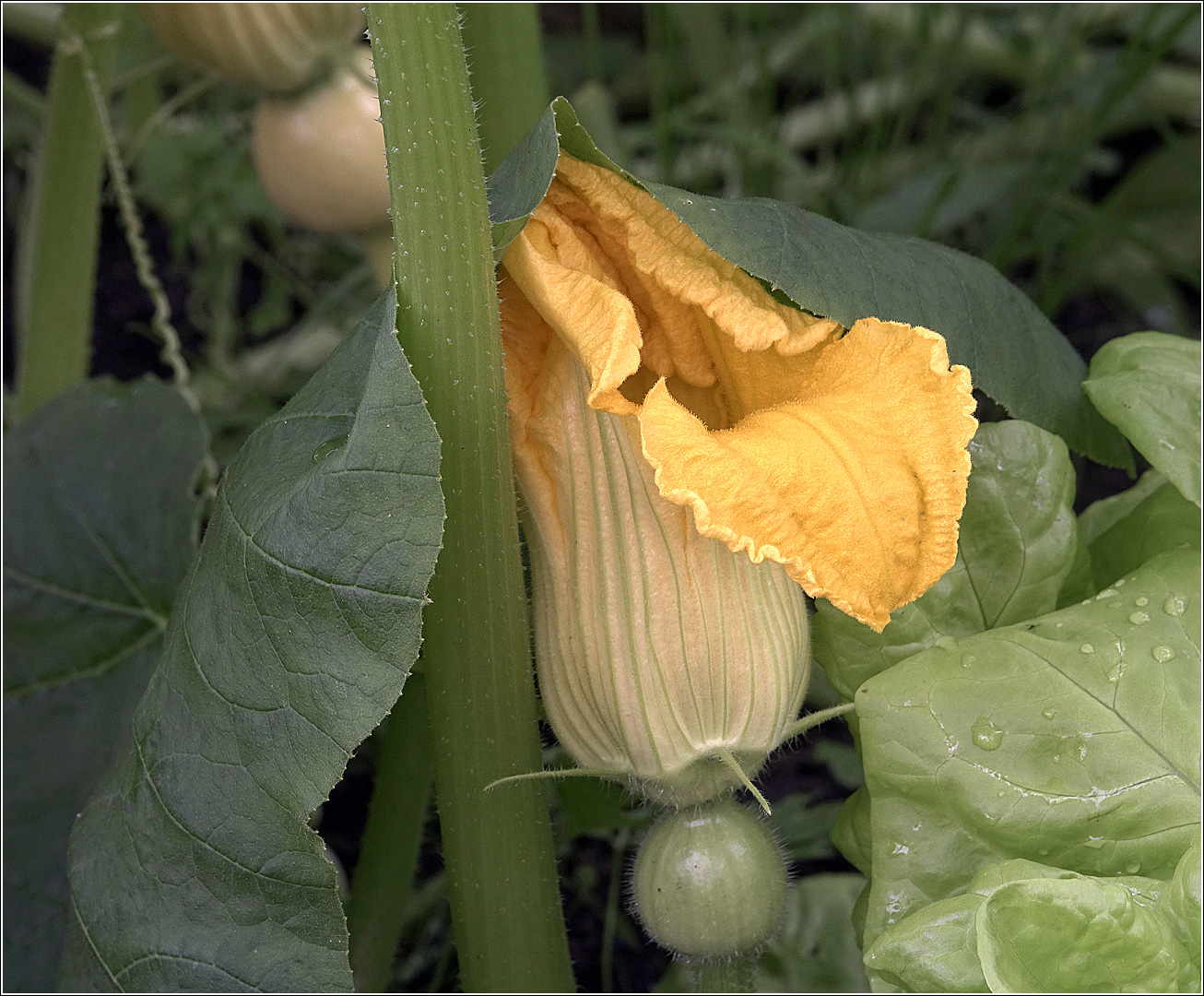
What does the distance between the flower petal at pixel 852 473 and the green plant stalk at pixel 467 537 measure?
0.39 ft

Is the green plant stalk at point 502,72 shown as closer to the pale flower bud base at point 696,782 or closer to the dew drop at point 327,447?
the dew drop at point 327,447

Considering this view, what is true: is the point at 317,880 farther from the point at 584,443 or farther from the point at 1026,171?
the point at 1026,171

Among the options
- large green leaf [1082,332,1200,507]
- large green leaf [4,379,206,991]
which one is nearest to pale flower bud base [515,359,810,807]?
large green leaf [1082,332,1200,507]

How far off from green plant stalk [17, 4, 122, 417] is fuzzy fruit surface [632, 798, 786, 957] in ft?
2.72

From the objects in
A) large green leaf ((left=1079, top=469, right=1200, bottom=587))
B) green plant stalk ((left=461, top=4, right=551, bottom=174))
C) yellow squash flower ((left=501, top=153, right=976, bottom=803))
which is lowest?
large green leaf ((left=1079, top=469, right=1200, bottom=587))

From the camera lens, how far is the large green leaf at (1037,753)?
694 mm

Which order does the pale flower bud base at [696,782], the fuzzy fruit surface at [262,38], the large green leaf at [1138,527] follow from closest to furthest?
the pale flower bud base at [696,782] < the large green leaf at [1138,527] < the fuzzy fruit surface at [262,38]

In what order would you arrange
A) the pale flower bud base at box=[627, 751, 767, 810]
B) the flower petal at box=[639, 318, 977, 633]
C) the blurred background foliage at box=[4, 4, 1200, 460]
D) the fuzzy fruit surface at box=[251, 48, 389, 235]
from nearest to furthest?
1. the flower petal at box=[639, 318, 977, 633]
2. the pale flower bud base at box=[627, 751, 767, 810]
3. the fuzzy fruit surface at box=[251, 48, 389, 235]
4. the blurred background foliage at box=[4, 4, 1200, 460]

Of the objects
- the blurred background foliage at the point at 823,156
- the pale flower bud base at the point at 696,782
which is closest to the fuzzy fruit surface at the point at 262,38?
the blurred background foliage at the point at 823,156

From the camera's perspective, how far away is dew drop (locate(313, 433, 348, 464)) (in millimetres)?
642

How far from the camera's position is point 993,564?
80 centimetres

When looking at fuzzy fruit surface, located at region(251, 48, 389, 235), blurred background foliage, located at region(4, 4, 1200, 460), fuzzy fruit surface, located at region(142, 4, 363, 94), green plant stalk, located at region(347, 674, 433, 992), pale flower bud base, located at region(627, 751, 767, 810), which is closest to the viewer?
pale flower bud base, located at region(627, 751, 767, 810)

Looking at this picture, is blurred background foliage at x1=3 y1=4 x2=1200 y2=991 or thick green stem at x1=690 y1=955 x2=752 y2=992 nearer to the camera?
thick green stem at x1=690 y1=955 x2=752 y2=992

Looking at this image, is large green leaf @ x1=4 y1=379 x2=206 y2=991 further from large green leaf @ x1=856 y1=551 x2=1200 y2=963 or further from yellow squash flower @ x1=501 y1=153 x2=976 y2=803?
large green leaf @ x1=856 y1=551 x2=1200 y2=963
